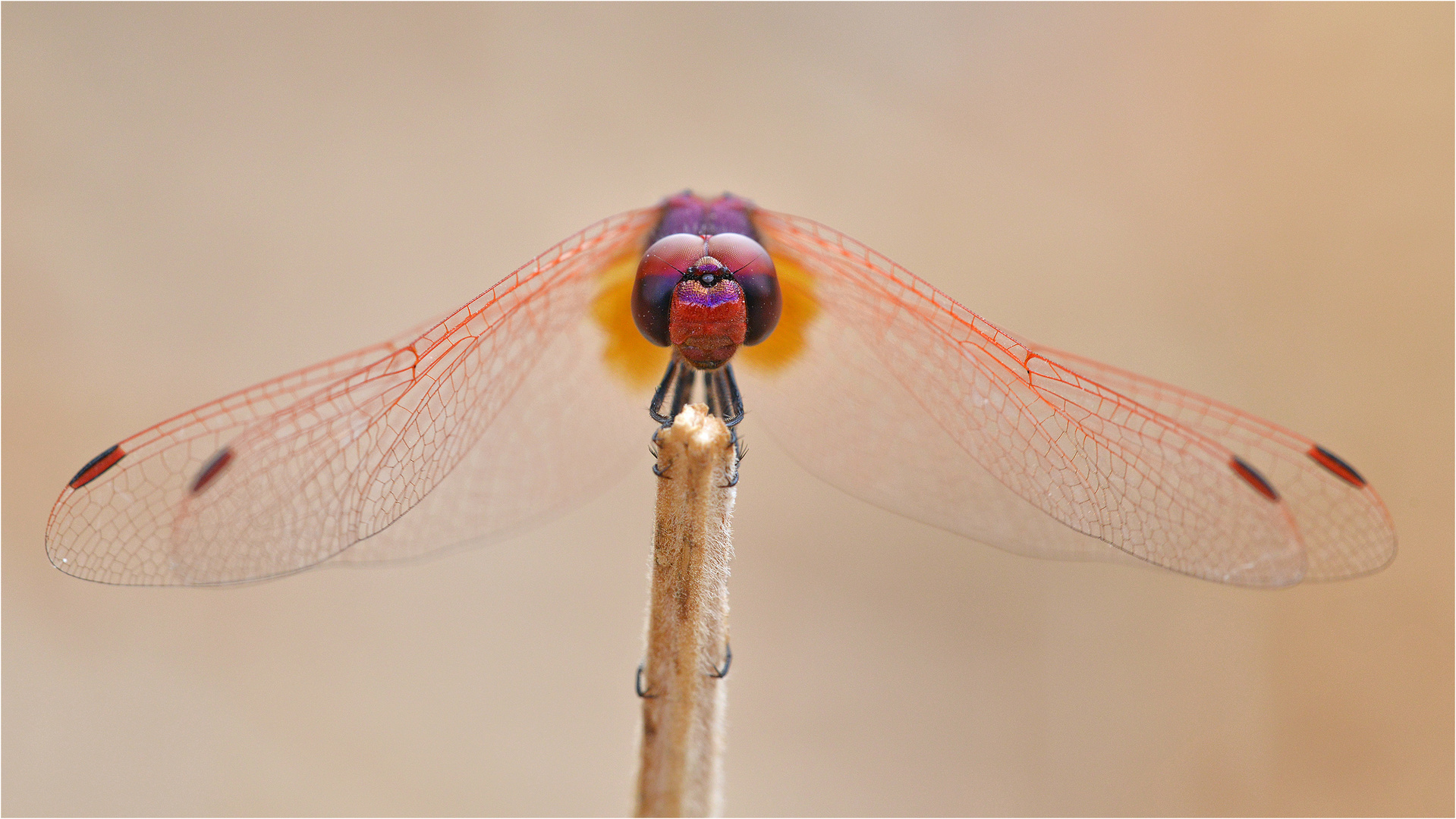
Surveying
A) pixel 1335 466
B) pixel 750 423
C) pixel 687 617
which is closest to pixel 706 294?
pixel 687 617

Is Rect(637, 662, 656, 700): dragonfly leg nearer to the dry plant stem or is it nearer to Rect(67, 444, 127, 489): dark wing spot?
the dry plant stem

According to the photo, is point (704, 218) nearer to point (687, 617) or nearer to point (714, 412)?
point (714, 412)

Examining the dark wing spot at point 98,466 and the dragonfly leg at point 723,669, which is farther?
the dark wing spot at point 98,466

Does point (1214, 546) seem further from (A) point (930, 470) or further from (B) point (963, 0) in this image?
(B) point (963, 0)

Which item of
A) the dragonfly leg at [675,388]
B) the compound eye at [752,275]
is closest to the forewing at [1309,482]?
the compound eye at [752,275]

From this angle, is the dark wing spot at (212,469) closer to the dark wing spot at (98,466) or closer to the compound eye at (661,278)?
the dark wing spot at (98,466)

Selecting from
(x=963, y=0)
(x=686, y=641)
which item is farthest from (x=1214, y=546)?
(x=963, y=0)
